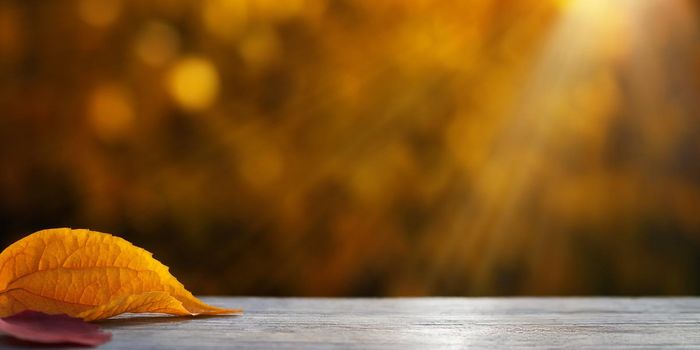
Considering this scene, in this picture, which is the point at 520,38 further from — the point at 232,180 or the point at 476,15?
the point at 232,180

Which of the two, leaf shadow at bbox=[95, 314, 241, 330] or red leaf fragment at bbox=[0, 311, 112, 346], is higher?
leaf shadow at bbox=[95, 314, 241, 330]

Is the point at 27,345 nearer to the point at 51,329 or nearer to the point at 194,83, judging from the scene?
the point at 51,329

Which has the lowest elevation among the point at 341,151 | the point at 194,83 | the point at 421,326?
the point at 421,326

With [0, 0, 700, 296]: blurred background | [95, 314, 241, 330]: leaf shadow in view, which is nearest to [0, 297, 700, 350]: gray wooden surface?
[95, 314, 241, 330]: leaf shadow

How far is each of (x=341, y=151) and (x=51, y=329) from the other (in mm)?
1033

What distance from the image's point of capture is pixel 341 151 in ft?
4.66

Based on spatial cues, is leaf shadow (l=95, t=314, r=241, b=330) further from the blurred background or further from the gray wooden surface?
the blurred background

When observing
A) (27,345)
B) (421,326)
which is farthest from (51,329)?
(421,326)

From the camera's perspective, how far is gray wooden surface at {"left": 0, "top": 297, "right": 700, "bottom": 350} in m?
0.42

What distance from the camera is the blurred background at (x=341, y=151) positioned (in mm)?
1393

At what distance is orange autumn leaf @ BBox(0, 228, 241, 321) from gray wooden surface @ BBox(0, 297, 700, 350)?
2 cm

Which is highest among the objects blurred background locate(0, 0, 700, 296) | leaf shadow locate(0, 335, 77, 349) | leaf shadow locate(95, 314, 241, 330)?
blurred background locate(0, 0, 700, 296)

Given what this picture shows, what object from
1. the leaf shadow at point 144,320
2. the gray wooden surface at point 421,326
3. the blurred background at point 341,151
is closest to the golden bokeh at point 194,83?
the blurred background at point 341,151

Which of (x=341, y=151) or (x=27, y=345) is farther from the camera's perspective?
(x=341, y=151)
